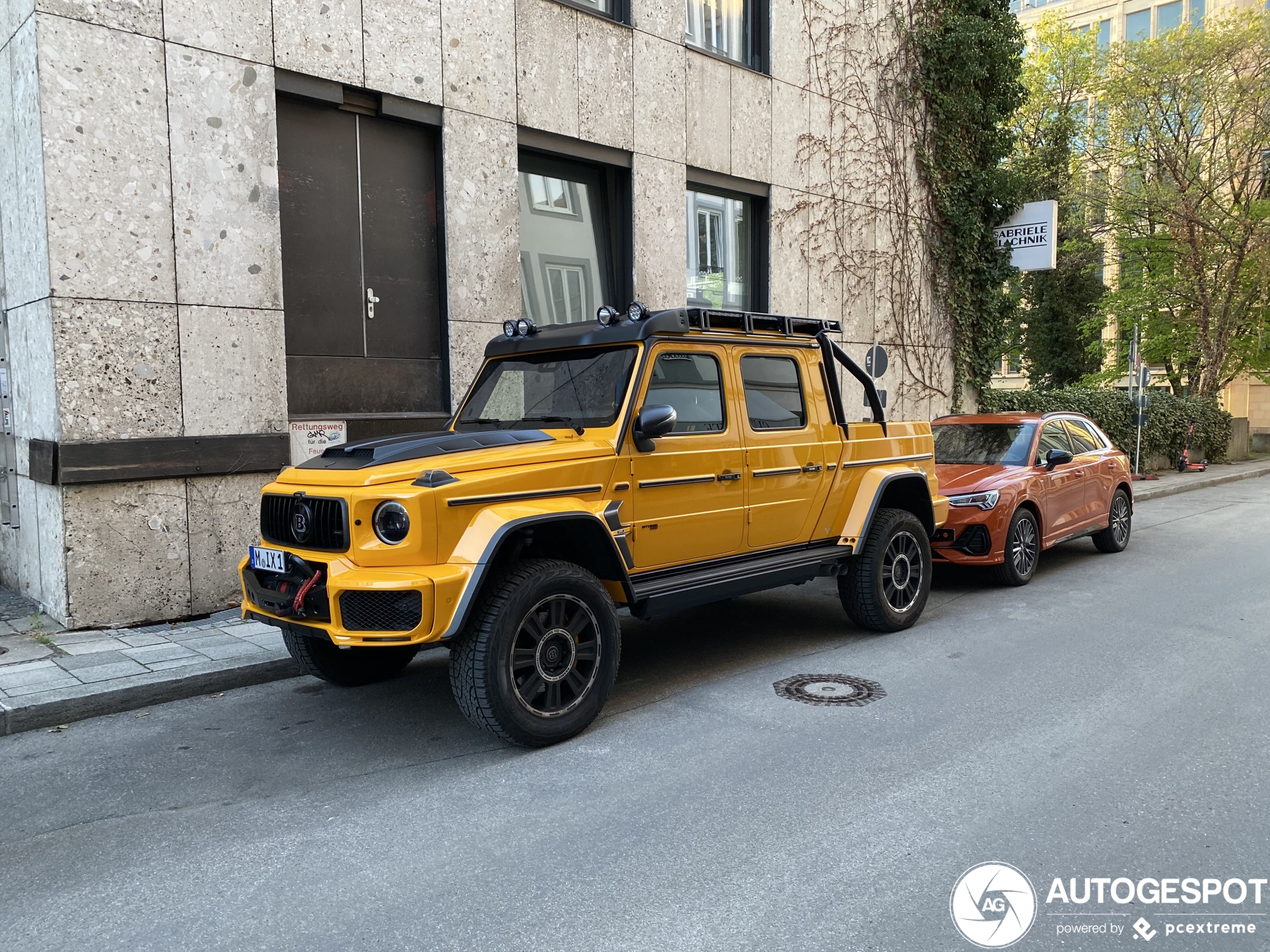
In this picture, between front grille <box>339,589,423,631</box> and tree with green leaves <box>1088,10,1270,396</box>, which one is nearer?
Answer: front grille <box>339,589,423,631</box>

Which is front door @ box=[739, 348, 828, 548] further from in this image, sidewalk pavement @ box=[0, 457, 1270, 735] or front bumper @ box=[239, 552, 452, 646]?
sidewalk pavement @ box=[0, 457, 1270, 735]

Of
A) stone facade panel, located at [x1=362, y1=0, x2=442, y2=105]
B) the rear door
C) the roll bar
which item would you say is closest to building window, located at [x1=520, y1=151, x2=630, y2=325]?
stone facade panel, located at [x1=362, y1=0, x2=442, y2=105]

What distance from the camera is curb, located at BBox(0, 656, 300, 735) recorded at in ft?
17.3

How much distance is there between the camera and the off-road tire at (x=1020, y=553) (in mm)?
8805

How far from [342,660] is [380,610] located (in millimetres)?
1618

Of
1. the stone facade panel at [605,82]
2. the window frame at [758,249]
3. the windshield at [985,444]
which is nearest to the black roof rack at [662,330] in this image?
the windshield at [985,444]

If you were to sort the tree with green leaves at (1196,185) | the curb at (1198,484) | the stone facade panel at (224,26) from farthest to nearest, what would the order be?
the tree with green leaves at (1196,185) < the curb at (1198,484) < the stone facade panel at (224,26)

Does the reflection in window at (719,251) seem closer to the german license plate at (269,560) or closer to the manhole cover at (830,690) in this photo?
the manhole cover at (830,690)

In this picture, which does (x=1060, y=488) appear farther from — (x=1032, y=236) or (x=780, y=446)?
(x=1032, y=236)

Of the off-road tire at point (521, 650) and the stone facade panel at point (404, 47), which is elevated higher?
the stone facade panel at point (404, 47)

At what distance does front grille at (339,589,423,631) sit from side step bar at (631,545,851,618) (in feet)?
4.62

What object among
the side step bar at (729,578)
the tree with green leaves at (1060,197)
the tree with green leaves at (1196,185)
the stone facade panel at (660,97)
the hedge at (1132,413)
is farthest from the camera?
the tree with green leaves at (1060,197)

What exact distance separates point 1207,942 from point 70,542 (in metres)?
7.31

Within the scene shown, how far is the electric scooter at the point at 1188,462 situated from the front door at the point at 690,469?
67.2 ft
